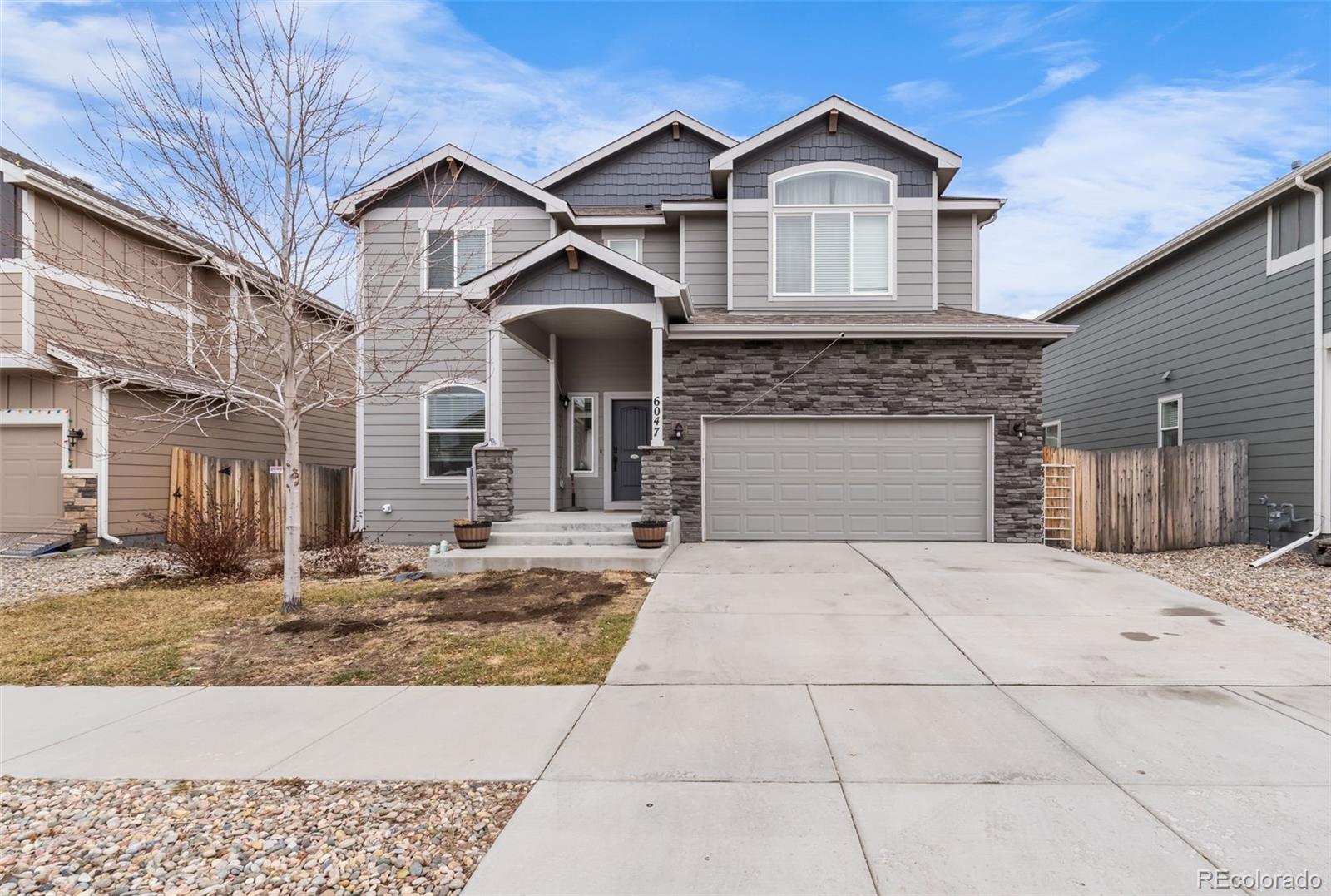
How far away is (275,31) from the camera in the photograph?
22.5 ft

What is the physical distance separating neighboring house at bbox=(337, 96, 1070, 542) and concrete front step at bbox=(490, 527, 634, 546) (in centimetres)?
59

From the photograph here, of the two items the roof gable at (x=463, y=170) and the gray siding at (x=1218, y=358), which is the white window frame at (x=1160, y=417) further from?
the roof gable at (x=463, y=170)

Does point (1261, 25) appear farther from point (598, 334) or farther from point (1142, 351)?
point (598, 334)

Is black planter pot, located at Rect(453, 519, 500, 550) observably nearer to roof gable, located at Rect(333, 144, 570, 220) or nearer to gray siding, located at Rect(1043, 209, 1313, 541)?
roof gable, located at Rect(333, 144, 570, 220)

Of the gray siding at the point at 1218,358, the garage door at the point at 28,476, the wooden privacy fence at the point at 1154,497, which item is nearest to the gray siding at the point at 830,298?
the wooden privacy fence at the point at 1154,497

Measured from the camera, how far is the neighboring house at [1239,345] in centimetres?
1010

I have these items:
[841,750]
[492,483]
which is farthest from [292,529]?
[841,750]

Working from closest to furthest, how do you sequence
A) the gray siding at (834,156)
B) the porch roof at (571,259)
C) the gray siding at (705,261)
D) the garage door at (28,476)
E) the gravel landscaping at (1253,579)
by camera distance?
the gravel landscaping at (1253,579) → the porch roof at (571,259) → the garage door at (28,476) → the gray siding at (834,156) → the gray siding at (705,261)

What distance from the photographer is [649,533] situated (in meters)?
9.28

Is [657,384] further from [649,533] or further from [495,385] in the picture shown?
[495,385]

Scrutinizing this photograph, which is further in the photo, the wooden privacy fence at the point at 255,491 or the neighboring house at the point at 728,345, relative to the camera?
the wooden privacy fence at the point at 255,491

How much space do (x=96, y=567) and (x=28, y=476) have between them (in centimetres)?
333

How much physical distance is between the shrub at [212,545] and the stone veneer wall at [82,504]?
3443mm

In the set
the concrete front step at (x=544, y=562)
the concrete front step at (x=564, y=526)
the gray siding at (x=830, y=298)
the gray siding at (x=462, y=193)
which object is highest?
the gray siding at (x=462, y=193)
